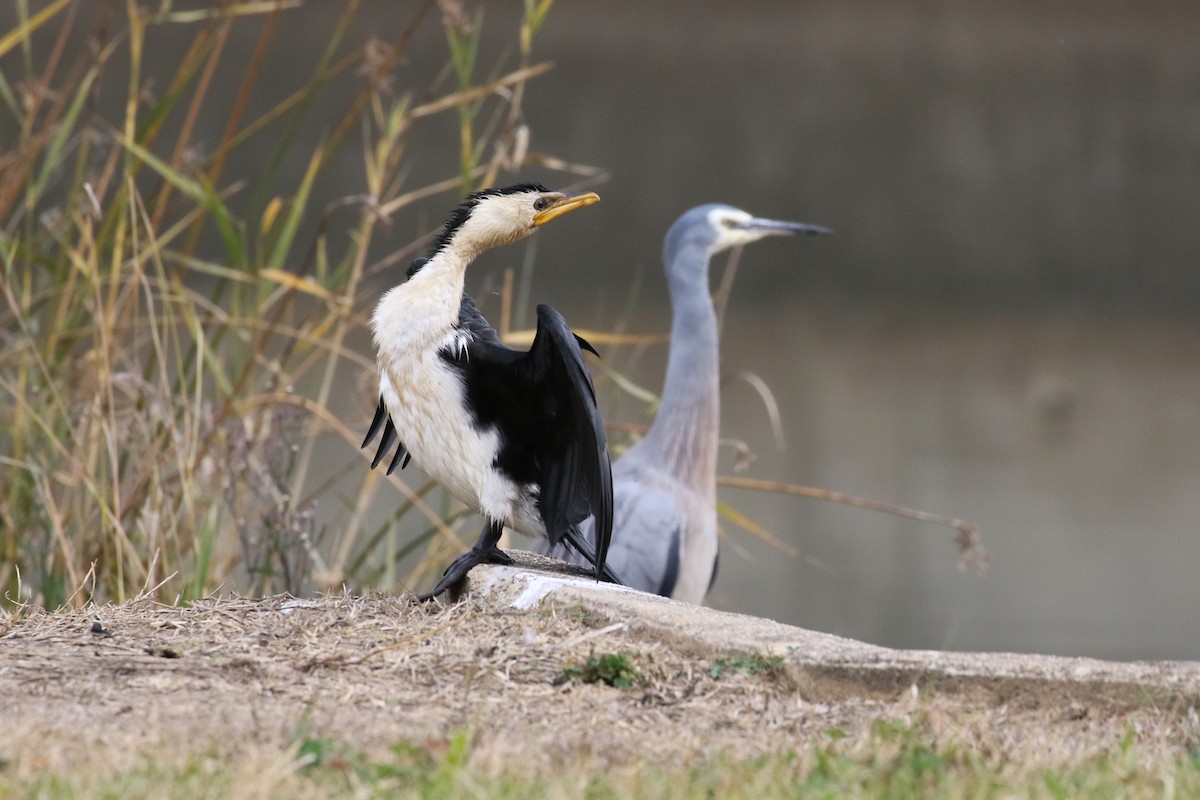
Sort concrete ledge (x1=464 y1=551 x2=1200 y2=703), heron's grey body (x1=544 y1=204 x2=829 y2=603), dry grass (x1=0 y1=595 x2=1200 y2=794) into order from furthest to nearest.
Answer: heron's grey body (x1=544 y1=204 x2=829 y2=603), concrete ledge (x1=464 y1=551 x2=1200 y2=703), dry grass (x1=0 y1=595 x2=1200 y2=794)

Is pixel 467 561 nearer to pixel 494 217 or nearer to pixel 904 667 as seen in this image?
pixel 494 217

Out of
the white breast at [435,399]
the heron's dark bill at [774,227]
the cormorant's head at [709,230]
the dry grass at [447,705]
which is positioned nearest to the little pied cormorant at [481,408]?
the white breast at [435,399]

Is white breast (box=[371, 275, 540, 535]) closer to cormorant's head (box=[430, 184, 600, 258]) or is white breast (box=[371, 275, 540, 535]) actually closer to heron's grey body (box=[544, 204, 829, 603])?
cormorant's head (box=[430, 184, 600, 258])

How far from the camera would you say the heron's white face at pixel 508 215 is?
98.2 inches

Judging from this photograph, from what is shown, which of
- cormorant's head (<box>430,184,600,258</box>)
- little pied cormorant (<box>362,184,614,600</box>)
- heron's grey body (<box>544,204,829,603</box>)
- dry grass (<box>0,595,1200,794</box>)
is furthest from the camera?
heron's grey body (<box>544,204,829,603</box>)

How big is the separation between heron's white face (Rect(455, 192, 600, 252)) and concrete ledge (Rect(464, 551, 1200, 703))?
2.12 ft

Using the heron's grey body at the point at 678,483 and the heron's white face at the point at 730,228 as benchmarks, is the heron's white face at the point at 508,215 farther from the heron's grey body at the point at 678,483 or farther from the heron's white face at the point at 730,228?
the heron's white face at the point at 730,228

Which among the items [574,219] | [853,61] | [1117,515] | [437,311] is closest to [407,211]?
[574,219]

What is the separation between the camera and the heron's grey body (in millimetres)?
3695

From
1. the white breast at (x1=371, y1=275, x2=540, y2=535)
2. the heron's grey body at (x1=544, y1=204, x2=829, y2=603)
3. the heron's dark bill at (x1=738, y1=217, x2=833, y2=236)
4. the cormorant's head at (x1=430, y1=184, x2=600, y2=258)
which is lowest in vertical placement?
the heron's grey body at (x1=544, y1=204, x2=829, y2=603)

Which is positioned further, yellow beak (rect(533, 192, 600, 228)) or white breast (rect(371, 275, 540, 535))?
yellow beak (rect(533, 192, 600, 228))

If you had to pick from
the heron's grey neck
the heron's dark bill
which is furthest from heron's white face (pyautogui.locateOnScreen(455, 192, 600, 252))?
the heron's dark bill

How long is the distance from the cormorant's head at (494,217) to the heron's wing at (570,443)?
24 cm

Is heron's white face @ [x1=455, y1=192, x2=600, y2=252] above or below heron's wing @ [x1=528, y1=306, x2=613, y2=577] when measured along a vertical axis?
above
